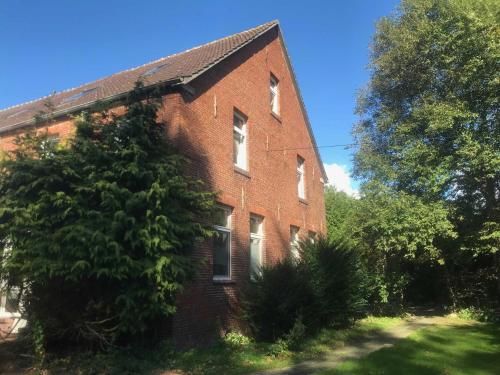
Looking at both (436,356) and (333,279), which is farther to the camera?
(333,279)

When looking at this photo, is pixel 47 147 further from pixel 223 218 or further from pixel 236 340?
pixel 236 340

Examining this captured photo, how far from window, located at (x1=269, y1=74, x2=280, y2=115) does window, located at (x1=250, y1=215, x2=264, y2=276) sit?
475 centimetres

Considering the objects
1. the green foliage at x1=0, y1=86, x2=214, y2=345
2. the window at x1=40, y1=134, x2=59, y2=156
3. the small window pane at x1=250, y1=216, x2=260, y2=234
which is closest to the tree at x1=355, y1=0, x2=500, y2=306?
the small window pane at x1=250, y1=216, x2=260, y2=234

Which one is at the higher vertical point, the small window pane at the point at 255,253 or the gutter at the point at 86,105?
the gutter at the point at 86,105

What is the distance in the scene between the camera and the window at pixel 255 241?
568 inches

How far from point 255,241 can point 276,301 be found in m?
3.59

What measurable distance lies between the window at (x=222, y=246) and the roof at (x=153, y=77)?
148 inches

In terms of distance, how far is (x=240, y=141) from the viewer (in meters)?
14.7

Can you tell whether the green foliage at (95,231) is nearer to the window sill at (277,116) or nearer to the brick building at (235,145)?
the brick building at (235,145)

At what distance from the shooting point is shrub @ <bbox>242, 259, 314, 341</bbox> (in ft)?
37.4

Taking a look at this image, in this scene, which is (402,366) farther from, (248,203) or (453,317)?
(453,317)

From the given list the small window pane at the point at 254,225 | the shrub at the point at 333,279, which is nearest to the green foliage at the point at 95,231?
the shrub at the point at 333,279

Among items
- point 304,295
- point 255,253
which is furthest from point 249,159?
point 304,295

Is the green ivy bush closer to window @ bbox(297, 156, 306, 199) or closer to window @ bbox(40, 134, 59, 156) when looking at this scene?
window @ bbox(297, 156, 306, 199)
